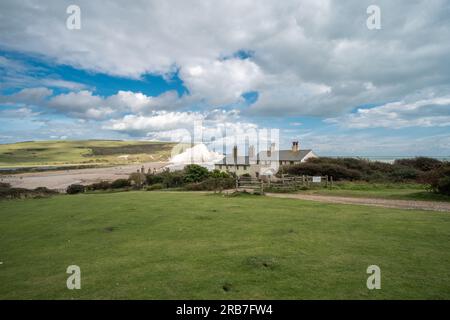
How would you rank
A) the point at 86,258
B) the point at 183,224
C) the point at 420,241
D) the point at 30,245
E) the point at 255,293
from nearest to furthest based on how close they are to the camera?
the point at 255,293
the point at 86,258
the point at 420,241
the point at 30,245
the point at 183,224

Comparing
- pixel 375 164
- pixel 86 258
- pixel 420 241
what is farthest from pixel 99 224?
pixel 375 164

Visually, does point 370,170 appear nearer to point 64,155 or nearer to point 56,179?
point 56,179

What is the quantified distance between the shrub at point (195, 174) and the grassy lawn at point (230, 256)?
2713cm

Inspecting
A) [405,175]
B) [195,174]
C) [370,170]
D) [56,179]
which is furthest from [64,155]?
[405,175]

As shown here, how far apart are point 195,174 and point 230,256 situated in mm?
34140

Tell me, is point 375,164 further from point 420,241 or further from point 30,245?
point 30,245

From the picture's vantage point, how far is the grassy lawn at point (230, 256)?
5.54 m

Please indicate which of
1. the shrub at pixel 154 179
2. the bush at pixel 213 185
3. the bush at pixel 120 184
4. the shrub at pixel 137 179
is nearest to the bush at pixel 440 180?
the bush at pixel 213 185

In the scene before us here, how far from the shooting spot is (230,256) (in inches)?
293

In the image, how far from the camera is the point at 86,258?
7727mm

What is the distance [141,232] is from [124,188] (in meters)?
31.9

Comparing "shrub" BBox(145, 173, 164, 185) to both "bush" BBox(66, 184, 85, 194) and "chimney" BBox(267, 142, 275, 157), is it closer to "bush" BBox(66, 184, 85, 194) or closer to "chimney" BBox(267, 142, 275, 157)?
"bush" BBox(66, 184, 85, 194)

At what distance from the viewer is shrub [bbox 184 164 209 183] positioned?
1591 inches
